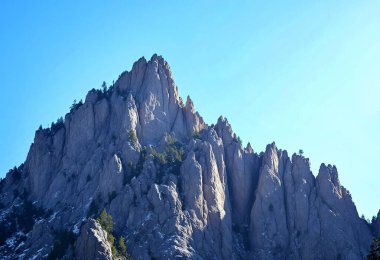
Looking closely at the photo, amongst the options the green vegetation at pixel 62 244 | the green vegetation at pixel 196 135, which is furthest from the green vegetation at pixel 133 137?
the green vegetation at pixel 62 244

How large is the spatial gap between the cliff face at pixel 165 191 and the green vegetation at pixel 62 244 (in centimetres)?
303

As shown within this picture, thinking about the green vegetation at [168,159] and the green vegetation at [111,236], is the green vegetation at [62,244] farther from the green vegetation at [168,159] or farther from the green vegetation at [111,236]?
the green vegetation at [168,159]

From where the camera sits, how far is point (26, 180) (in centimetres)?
17662

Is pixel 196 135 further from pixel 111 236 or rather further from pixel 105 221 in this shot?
pixel 111 236

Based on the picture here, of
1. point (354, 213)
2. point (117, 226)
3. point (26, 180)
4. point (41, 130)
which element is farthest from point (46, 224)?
point (354, 213)

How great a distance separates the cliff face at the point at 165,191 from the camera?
14150cm

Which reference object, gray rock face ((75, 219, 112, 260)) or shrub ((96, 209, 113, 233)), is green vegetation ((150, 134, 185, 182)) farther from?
gray rock face ((75, 219, 112, 260))

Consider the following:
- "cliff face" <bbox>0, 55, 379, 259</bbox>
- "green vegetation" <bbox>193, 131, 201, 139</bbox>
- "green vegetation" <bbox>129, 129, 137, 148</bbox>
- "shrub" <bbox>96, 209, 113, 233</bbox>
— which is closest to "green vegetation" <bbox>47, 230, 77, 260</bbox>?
"cliff face" <bbox>0, 55, 379, 259</bbox>

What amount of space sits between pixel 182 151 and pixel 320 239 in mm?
44922

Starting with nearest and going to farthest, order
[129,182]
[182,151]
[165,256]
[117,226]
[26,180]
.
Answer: [165,256]
[117,226]
[129,182]
[182,151]
[26,180]

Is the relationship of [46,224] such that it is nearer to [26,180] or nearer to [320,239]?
[26,180]

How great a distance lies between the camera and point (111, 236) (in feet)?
437

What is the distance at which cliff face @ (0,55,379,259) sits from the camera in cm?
14150

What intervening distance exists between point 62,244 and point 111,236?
12.4m
